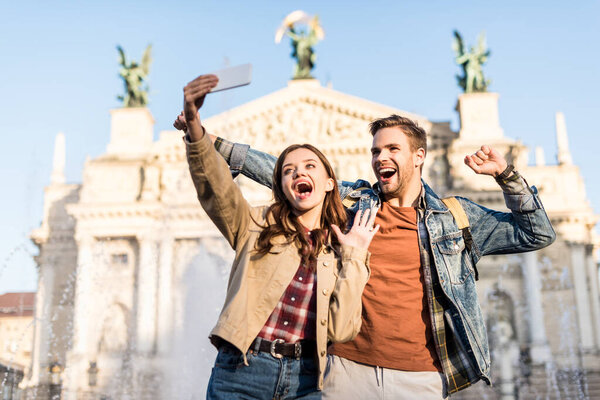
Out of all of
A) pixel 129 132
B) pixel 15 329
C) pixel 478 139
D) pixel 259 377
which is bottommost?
pixel 259 377

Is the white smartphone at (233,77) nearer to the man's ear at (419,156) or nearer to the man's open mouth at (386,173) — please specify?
the man's open mouth at (386,173)

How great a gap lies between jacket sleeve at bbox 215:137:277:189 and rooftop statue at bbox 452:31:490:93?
3152 cm

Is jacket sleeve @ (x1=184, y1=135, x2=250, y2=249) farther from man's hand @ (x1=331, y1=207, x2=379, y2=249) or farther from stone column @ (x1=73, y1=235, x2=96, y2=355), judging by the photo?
stone column @ (x1=73, y1=235, x2=96, y2=355)

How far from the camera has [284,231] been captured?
305 cm

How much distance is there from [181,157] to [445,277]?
31.2m

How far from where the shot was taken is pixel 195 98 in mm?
2740

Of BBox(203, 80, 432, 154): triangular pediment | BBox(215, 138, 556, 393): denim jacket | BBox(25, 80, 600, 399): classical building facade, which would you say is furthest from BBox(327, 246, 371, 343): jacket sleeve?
BBox(203, 80, 432, 154): triangular pediment

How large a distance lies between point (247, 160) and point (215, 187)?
0.74m

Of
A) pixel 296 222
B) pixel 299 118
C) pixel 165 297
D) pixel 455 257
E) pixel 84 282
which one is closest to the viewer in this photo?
pixel 296 222

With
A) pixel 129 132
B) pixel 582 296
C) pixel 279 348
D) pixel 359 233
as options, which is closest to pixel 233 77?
pixel 359 233

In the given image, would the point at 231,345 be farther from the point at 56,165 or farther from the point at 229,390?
the point at 56,165

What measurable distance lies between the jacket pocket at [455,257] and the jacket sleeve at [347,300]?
1.79ft

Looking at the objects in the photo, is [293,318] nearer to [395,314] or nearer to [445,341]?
[395,314]

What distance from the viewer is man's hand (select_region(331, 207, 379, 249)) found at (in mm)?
3037
